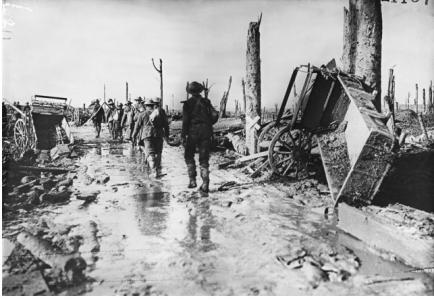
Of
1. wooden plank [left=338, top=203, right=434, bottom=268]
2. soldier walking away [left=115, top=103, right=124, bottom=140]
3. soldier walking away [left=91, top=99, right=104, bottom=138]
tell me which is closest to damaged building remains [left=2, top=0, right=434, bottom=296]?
wooden plank [left=338, top=203, right=434, bottom=268]

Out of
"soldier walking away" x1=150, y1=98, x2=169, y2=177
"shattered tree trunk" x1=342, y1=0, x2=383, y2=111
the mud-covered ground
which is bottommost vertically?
the mud-covered ground

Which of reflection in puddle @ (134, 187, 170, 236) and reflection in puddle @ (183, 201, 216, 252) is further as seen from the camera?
reflection in puddle @ (134, 187, 170, 236)

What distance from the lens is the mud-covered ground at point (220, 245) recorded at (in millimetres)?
2715

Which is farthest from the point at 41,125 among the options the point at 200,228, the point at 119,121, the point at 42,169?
the point at 200,228

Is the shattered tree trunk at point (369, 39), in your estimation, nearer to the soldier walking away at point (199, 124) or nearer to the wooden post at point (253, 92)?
the wooden post at point (253, 92)

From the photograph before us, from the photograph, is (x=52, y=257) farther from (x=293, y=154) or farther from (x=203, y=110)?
(x=293, y=154)

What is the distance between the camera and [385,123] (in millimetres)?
4121

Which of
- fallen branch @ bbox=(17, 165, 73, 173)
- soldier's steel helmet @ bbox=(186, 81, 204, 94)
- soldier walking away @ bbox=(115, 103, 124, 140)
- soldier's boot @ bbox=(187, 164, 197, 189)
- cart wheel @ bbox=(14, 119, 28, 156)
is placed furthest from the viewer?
soldier walking away @ bbox=(115, 103, 124, 140)

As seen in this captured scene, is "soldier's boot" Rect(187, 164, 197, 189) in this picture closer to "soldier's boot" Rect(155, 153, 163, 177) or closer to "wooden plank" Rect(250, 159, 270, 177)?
"soldier's boot" Rect(155, 153, 163, 177)

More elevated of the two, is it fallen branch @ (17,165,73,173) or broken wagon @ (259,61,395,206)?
broken wagon @ (259,61,395,206)

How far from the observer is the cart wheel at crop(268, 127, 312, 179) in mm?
5823

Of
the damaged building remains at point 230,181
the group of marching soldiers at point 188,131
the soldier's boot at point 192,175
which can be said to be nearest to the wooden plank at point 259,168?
the damaged building remains at point 230,181

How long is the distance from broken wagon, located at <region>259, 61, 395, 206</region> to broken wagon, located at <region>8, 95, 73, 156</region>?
6.00 metres
